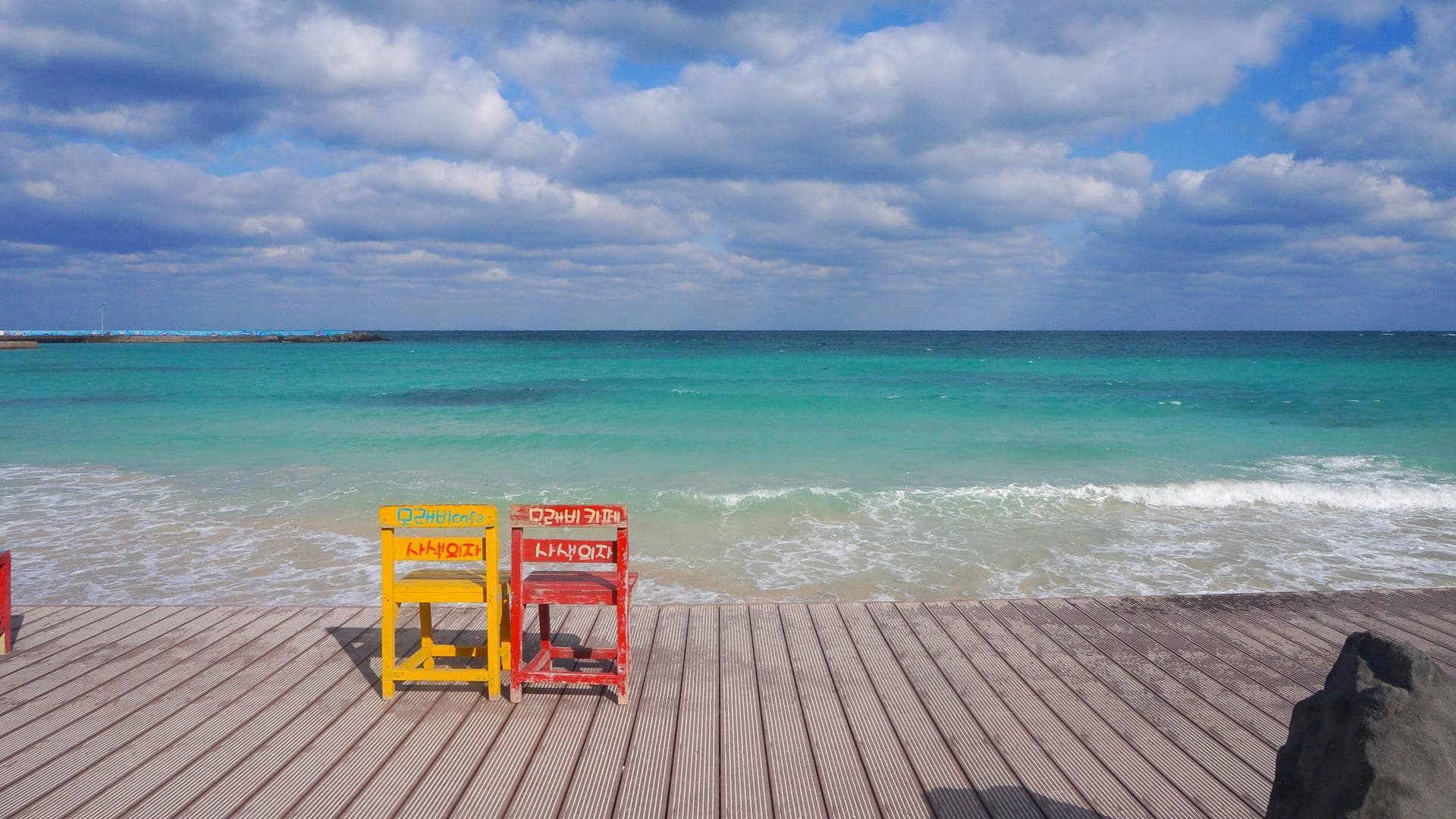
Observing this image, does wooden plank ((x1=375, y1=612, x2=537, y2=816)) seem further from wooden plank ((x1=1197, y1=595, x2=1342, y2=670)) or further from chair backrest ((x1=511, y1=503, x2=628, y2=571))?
wooden plank ((x1=1197, y1=595, x2=1342, y2=670))

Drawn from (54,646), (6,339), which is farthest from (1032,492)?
(6,339)

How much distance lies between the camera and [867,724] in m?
4.16

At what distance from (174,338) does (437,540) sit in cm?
12683

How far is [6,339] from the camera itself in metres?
98.6

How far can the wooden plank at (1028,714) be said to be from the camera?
353 cm

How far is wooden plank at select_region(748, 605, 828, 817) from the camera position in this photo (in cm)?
345

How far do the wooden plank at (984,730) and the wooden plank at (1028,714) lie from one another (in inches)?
0.8

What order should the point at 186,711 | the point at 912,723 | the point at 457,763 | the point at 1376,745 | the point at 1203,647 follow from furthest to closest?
the point at 1203,647 → the point at 186,711 → the point at 912,723 → the point at 457,763 → the point at 1376,745

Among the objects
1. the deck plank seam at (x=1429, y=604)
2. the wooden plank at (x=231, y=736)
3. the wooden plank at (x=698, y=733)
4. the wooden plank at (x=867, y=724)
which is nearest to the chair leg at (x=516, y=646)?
the wooden plank at (x=698, y=733)

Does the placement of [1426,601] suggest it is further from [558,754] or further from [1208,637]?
[558,754]

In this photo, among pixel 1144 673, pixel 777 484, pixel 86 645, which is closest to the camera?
pixel 1144 673

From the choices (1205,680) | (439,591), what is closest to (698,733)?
(439,591)

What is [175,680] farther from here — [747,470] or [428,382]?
[428,382]

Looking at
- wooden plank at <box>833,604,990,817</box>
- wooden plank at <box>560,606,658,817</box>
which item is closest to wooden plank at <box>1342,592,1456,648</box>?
wooden plank at <box>833,604,990,817</box>
